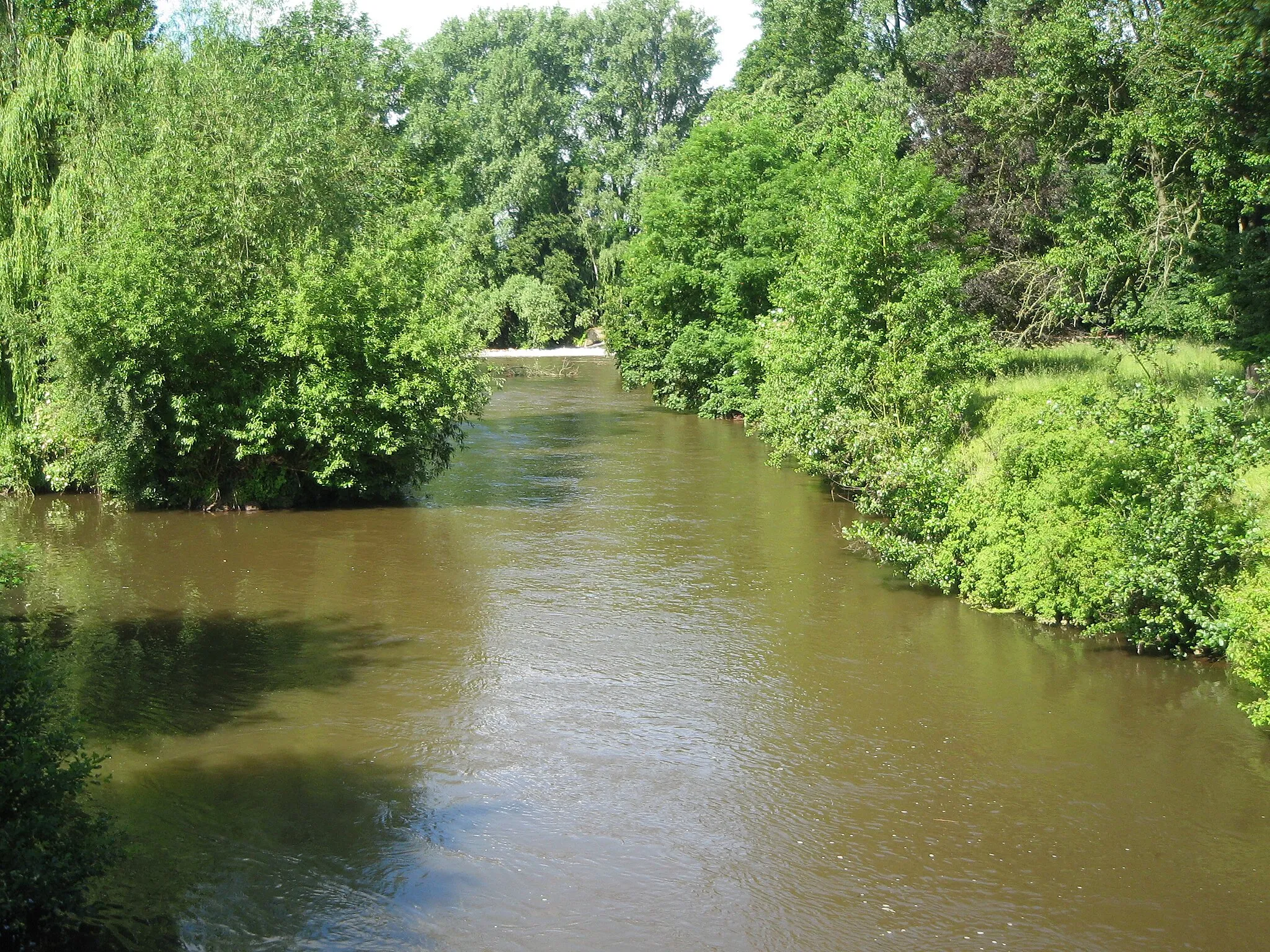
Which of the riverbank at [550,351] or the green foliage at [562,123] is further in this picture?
the green foliage at [562,123]

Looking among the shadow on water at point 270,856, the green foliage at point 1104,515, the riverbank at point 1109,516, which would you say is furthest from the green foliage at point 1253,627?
the shadow on water at point 270,856

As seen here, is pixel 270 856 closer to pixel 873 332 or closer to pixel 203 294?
A: pixel 873 332

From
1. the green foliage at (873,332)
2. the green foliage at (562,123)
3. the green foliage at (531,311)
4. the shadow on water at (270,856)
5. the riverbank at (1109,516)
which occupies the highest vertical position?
the green foliage at (562,123)

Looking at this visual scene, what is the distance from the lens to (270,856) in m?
8.84

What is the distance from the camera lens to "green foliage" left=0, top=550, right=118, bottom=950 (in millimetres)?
6469

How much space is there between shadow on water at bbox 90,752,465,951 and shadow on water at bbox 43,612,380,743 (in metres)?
1.36

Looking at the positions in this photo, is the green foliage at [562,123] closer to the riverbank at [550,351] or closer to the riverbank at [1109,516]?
the riverbank at [550,351]

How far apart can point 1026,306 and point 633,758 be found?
1754 cm

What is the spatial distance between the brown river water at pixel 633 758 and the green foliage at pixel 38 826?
860mm

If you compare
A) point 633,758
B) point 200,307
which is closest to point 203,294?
point 200,307

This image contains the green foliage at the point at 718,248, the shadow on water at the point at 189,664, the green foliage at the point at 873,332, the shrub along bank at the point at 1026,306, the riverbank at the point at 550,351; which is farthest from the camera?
the riverbank at the point at 550,351

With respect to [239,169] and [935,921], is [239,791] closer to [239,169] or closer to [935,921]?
[935,921]

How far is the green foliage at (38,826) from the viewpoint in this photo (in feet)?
21.2

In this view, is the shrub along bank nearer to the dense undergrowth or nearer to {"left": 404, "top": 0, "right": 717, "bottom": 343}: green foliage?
the dense undergrowth
